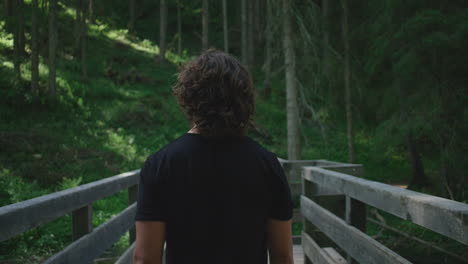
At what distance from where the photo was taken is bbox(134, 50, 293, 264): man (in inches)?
73.1

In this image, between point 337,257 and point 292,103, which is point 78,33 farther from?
point 337,257

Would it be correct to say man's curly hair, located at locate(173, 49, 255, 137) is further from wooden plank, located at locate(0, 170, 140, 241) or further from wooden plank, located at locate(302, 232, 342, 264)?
wooden plank, located at locate(302, 232, 342, 264)

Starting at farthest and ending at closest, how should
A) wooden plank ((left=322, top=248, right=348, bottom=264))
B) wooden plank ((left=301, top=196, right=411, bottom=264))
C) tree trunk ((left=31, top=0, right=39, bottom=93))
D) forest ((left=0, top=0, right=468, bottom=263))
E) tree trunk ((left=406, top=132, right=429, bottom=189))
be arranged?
tree trunk ((left=31, top=0, right=39, bottom=93)), tree trunk ((left=406, top=132, right=429, bottom=189)), forest ((left=0, top=0, right=468, bottom=263)), wooden plank ((left=322, top=248, right=348, bottom=264)), wooden plank ((left=301, top=196, right=411, bottom=264))

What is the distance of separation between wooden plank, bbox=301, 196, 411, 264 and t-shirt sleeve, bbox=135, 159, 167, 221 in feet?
4.36

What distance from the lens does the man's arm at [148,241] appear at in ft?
6.04

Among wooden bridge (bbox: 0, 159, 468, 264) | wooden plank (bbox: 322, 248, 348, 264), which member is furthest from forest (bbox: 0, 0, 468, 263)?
wooden plank (bbox: 322, 248, 348, 264)

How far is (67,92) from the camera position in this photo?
1736 cm

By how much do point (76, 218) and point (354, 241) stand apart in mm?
2035

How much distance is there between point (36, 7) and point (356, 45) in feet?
39.2

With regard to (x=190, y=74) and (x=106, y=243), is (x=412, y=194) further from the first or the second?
(x=106, y=243)

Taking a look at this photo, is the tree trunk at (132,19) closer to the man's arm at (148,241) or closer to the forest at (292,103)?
the forest at (292,103)

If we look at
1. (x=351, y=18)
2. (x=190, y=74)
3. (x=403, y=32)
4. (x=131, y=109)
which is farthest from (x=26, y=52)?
(x=190, y=74)

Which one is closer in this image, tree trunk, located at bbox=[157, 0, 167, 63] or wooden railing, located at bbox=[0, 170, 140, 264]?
wooden railing, located at bbox=[0, 170, 140, 264]

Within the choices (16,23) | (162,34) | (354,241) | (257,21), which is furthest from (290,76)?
(257,21)
